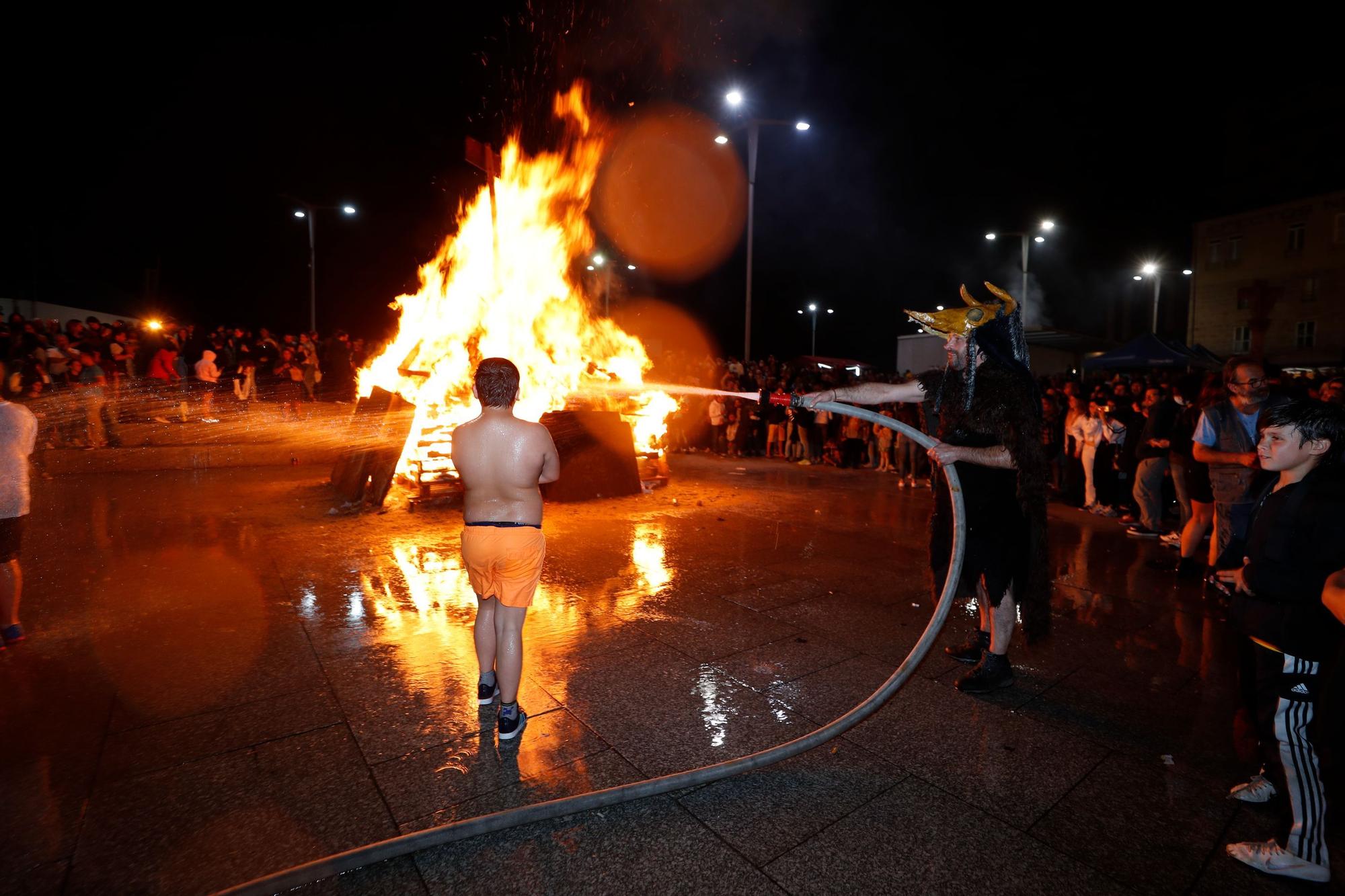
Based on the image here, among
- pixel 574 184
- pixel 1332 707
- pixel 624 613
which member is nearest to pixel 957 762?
pixel 1332 707

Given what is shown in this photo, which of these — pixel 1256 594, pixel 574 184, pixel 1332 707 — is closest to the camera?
pixel 1332 707

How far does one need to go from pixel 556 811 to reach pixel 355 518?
6.38m

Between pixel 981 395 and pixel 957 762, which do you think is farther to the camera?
pixel 981 395

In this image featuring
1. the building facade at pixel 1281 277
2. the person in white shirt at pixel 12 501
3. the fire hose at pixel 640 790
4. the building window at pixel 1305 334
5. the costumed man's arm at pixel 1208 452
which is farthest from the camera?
the building window at pixel 1305 334

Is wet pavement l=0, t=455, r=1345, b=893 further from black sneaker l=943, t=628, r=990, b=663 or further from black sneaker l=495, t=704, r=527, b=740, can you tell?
black sneaker l=943, t=628, r=990, b=663

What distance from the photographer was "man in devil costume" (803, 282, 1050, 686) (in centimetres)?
380

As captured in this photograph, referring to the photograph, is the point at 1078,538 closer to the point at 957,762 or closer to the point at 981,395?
the point at 981,395

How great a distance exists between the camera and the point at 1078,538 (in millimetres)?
7887

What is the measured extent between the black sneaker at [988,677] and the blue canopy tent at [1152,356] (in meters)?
17.3

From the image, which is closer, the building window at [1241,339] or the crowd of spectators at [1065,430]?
the crowd of spectators at [1065,430]

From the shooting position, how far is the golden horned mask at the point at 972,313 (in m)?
3.87

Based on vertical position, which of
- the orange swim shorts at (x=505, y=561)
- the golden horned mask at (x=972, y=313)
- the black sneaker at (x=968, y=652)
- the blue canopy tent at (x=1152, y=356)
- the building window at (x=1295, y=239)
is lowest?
the black sneaker at (x=968, y=652)

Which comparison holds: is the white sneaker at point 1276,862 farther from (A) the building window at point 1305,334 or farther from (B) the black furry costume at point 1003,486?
(A) the building window at point 1305,334

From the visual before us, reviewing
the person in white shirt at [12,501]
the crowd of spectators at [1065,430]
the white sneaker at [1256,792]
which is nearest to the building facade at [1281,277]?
the crowd of spectators at [1065,430]
